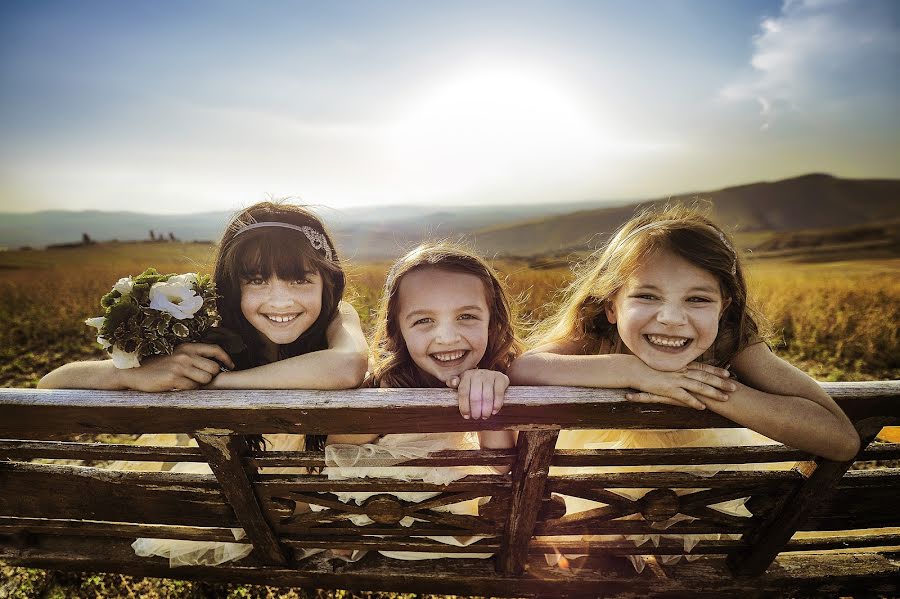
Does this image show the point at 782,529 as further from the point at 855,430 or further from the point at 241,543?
the point at 241,543

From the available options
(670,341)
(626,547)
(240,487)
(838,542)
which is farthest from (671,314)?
(240,487)

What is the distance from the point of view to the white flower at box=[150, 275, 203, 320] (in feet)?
5.99

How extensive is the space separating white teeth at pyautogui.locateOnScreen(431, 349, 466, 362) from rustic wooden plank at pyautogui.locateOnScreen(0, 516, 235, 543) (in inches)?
54.0

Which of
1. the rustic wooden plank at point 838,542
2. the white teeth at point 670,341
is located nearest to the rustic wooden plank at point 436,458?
the white teeth at point 670,341

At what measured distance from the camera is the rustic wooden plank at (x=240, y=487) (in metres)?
1.59

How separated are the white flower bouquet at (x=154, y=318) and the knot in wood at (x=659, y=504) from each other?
201 cm

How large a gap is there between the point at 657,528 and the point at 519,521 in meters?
0.68

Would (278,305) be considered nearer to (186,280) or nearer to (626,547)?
(186,280)

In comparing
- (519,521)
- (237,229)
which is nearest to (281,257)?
(237,229)

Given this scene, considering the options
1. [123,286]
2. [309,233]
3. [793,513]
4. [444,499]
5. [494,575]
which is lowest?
[494,575]

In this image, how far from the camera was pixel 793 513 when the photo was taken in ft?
6.18

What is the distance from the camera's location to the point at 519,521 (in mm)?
1882

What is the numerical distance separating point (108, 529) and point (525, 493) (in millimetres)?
2209

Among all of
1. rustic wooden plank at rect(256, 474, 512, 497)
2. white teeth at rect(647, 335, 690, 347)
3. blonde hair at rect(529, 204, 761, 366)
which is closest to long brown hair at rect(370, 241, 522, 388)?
blonde hair at rect(529, 204, 761, 366)
